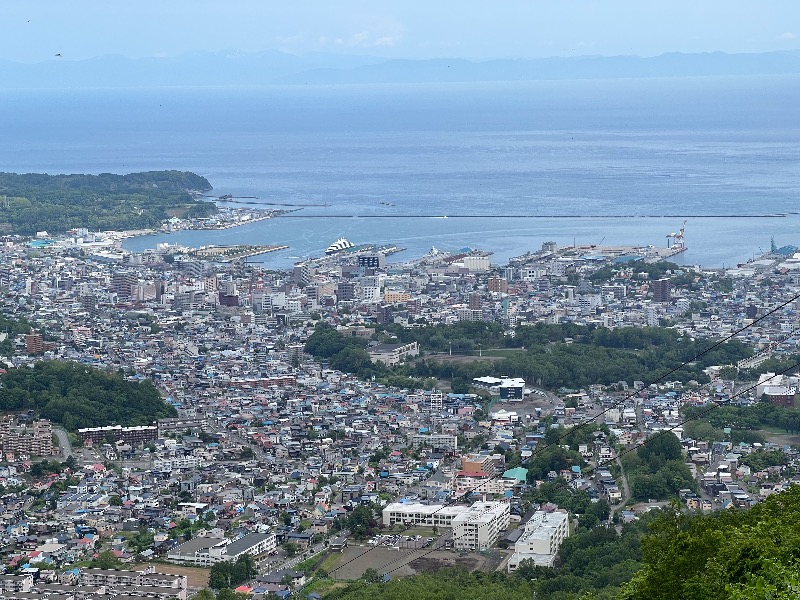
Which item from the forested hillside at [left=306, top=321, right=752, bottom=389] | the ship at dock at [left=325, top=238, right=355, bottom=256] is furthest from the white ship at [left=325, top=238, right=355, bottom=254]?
the forested hillside at [left=306, top=321, right=752, bottom=389]

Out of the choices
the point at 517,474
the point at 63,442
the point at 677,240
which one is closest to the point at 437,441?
the point at 517,474

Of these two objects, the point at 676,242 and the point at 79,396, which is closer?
the point at 79,396

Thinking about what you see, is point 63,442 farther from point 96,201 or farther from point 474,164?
point 474,164

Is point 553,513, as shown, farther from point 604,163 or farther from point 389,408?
point 604,163

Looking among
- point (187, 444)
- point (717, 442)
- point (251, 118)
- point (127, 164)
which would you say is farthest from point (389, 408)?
point (251, 118)

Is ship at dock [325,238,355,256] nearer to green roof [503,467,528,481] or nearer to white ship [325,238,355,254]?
white ship [325,238,355,254]
